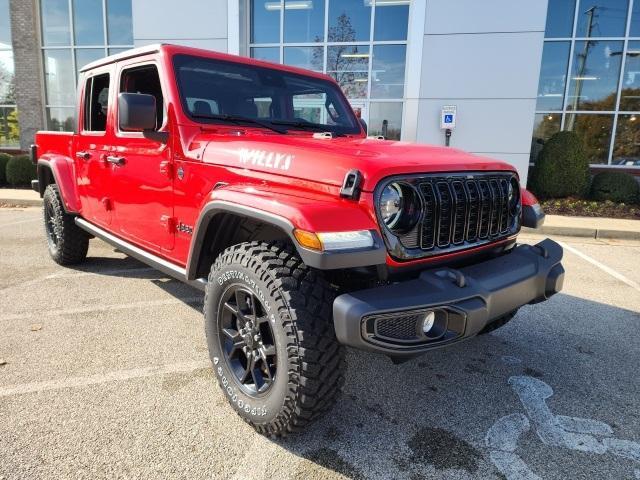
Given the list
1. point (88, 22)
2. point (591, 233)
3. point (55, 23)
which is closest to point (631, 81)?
point (591, 233)

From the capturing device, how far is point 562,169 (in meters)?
10.7

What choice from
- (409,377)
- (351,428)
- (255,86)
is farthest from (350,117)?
(351,428)

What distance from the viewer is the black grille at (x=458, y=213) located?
224cm

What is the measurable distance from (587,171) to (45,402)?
1161cm

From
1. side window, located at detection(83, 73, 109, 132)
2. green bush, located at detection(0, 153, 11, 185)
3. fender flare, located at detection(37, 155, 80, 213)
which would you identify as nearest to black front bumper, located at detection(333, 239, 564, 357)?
side window, located at detection(83, 73, 109, 132)

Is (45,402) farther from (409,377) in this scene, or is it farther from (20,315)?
(409,377)

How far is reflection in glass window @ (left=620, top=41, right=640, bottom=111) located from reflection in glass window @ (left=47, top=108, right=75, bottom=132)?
52.6ft

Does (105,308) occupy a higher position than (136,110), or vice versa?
(136,110)

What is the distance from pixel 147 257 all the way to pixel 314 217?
189 centimetres

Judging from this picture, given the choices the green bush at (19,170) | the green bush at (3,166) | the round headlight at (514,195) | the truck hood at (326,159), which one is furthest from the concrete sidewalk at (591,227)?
the green bush at (3,166)

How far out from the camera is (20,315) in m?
3.73

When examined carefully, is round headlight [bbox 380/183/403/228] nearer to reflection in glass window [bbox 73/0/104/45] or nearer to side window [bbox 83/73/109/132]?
side window [bbox 83/73/109/132]

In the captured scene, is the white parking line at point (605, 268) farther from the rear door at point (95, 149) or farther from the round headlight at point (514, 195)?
the rear door at point (95, 149)

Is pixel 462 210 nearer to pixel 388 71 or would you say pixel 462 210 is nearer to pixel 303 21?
pixel 388 71
